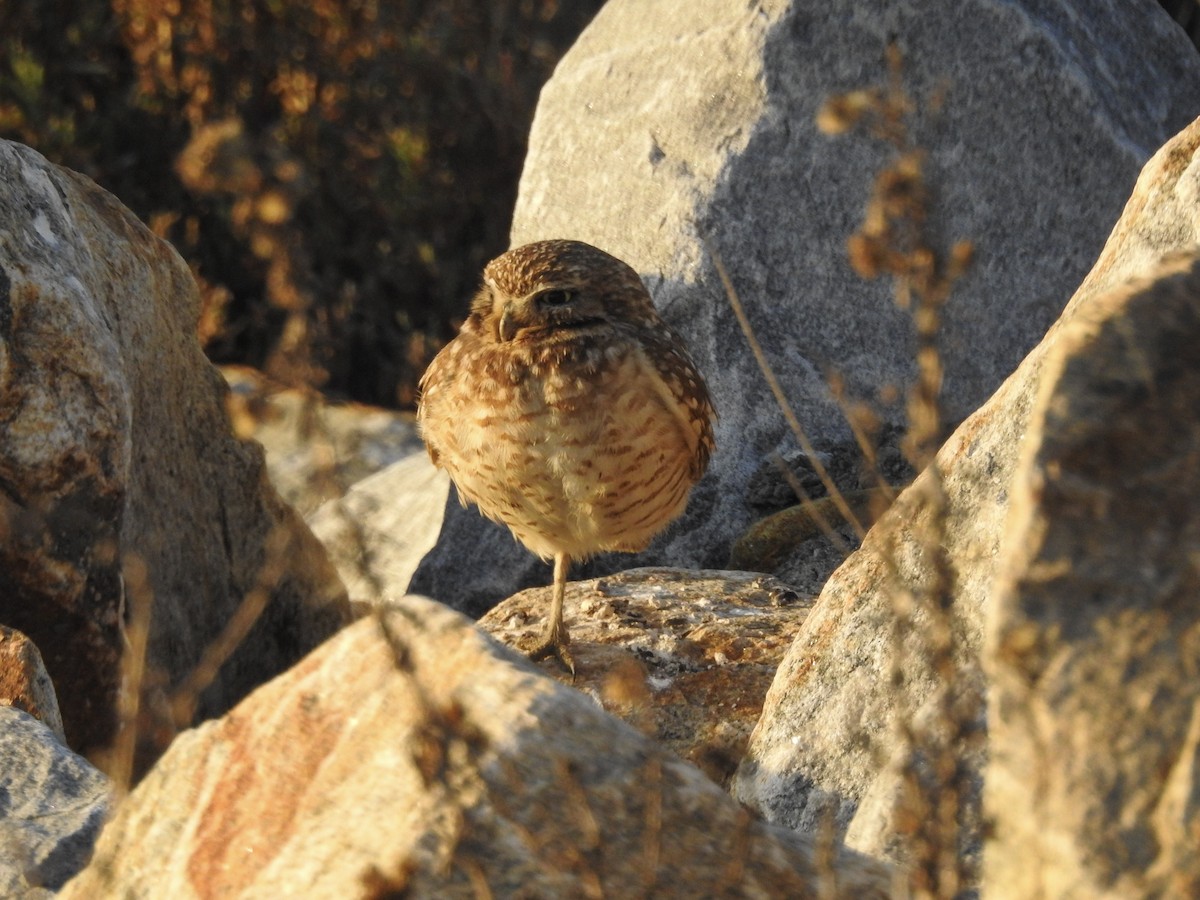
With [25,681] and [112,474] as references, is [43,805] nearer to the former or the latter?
[25,681]

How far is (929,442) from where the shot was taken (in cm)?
189

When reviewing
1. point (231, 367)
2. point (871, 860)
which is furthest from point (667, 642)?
point (231, 367)

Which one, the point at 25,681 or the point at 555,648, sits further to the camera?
the point at 555,648

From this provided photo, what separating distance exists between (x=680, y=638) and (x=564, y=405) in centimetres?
85

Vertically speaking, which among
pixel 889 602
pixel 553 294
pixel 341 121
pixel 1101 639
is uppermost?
pixel 341 121

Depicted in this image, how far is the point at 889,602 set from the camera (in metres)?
3.64

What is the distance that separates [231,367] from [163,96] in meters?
1.69

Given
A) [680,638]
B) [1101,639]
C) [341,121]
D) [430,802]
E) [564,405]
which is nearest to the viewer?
[1101,639]

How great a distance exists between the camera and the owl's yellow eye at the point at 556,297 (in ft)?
17.3

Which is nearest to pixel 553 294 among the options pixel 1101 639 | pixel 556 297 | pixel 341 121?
pixel 556 297

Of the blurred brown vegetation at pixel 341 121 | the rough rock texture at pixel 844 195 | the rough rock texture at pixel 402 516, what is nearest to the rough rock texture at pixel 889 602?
the rough rock texture at pixel 844 195

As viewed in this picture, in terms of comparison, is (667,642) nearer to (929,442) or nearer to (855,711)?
(855,711)

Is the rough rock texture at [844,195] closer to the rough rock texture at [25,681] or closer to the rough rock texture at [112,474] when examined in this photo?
the rough rock texture at [112,474]

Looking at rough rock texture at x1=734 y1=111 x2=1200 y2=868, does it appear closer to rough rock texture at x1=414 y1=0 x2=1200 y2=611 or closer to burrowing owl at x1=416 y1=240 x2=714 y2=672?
burrowing owl at x1=416 y1=240 x2=714 y2=672
